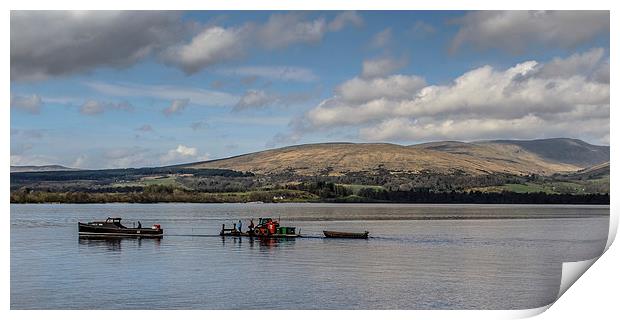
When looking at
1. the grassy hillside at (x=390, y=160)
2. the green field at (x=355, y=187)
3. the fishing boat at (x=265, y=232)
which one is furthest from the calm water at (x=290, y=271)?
the green field at (x=355, y=187)

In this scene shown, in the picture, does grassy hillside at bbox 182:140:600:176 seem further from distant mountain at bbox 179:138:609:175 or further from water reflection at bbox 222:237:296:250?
water reflection at bbox 222:237:296:250

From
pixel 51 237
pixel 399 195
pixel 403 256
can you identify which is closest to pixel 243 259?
pixel 403 256

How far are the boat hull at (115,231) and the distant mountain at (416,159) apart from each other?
41.3m

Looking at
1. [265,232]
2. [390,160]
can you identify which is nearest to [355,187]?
[390,160]

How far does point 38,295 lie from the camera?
20688 mm

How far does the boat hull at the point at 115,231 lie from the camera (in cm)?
3950

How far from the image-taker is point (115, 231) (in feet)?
132

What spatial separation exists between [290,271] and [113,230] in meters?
17.8

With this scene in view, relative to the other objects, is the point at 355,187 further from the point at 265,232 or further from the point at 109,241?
the point at 109,241

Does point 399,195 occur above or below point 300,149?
below

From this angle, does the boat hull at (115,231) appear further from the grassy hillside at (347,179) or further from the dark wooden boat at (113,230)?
the grassy hillside at (347,179)
